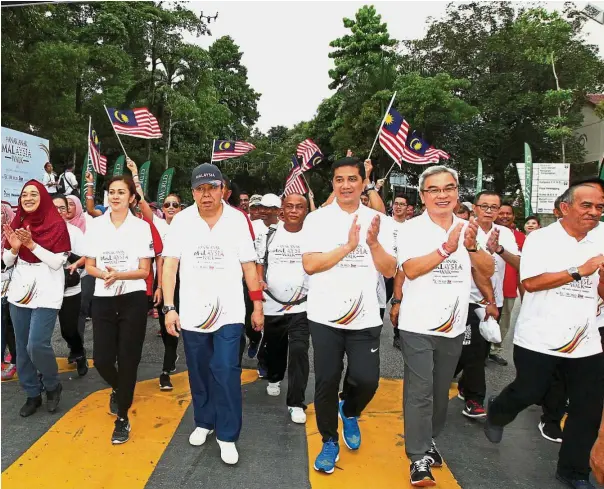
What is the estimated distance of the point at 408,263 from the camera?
3.40m

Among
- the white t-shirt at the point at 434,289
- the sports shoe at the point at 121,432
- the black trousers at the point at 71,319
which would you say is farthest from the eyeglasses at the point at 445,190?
the black trousers at the point at 71,319

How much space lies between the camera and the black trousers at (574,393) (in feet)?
10.8

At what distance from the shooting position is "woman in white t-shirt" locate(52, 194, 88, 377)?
496cm

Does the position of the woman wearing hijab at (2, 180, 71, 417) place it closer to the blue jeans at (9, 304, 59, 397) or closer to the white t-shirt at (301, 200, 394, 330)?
the blue jeans at (9, 304, 59, 397)

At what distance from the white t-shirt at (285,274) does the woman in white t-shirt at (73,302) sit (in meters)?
1.87

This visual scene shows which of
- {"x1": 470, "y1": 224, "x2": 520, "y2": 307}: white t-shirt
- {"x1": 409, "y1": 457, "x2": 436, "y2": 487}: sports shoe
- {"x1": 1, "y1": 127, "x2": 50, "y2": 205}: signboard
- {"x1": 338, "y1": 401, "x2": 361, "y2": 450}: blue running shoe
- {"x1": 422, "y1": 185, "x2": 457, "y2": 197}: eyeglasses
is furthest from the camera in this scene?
{"x1": 1, "y1": 127, "x2": 50, "y2": 205}: signboard

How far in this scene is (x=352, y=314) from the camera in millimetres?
3463

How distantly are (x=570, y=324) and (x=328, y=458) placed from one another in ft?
6.18

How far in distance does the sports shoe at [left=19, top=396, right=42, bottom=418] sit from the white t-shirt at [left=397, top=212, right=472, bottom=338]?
330 centimetres

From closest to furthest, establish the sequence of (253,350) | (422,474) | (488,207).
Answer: (422,474) → (488,207) → (253,350)

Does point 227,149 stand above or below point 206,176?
above

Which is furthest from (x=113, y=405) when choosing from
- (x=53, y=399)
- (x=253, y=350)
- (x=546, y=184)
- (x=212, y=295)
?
(x=546, y=184)

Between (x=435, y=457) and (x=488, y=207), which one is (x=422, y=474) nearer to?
(x=435, y=457)

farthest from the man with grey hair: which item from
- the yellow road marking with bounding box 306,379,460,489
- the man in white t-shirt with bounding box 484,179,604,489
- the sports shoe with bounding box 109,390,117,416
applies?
the sports shoe with bounding box 109,390,117,416
